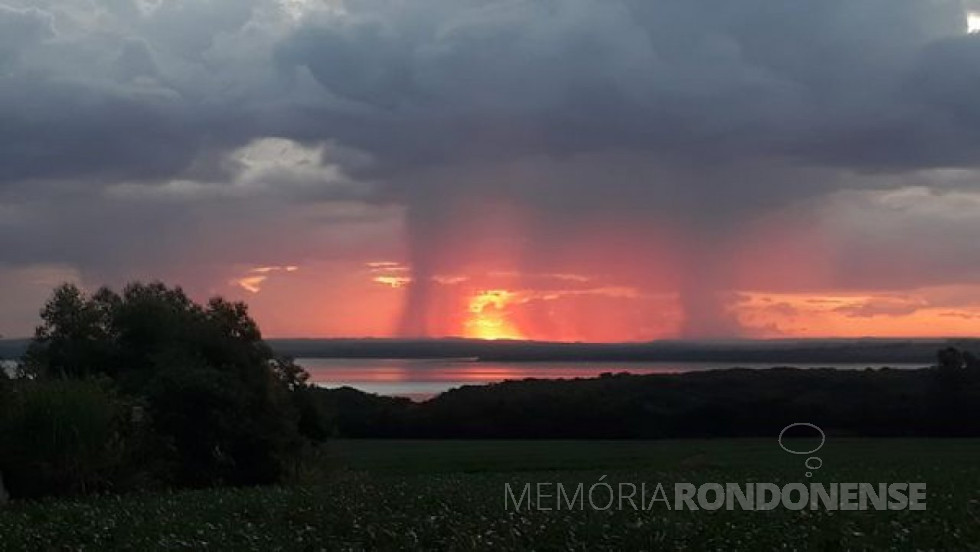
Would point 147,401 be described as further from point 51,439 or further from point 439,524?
point 439,524

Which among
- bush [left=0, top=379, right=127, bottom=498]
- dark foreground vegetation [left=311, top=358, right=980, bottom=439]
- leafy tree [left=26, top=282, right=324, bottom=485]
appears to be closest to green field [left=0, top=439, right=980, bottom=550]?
bush [left=0, top=379, right=127, bottom=498]

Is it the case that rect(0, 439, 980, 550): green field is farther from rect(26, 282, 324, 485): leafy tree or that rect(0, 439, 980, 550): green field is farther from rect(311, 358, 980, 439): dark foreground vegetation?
rect(311, 358, 980, 439): dark foreground vegetation

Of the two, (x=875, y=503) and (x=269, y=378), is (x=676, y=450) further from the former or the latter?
(x=875, y=503)

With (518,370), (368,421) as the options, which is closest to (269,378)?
(368,421)

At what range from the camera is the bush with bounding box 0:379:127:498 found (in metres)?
27.6

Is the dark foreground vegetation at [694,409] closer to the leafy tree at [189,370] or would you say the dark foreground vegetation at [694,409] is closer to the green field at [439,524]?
the leafy tree at [189,370]

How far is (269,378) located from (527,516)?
22582 mm

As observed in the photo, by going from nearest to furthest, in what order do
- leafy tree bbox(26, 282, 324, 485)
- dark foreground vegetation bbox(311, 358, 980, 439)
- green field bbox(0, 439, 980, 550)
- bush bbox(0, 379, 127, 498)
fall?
green field bbox(0, 439, 980, 550)
bush bbox(0, 379, 127, 498)
leafy tree bbox(26, 282, 324, 485)
dark foreground vegetation bbox(311, 358, 980, 439)

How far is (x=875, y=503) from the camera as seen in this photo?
21.6 metres

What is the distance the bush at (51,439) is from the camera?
27.6 m

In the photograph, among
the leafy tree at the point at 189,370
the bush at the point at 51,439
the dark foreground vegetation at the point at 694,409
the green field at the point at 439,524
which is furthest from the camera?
the dark foreground vegetation at the point at 694,409

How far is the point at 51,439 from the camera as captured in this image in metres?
27.7

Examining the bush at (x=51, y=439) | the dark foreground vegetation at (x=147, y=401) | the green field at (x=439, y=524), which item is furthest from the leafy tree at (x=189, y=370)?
the green field at (x=439, y=524)

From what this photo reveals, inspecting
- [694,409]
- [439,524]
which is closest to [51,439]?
[439,524]
